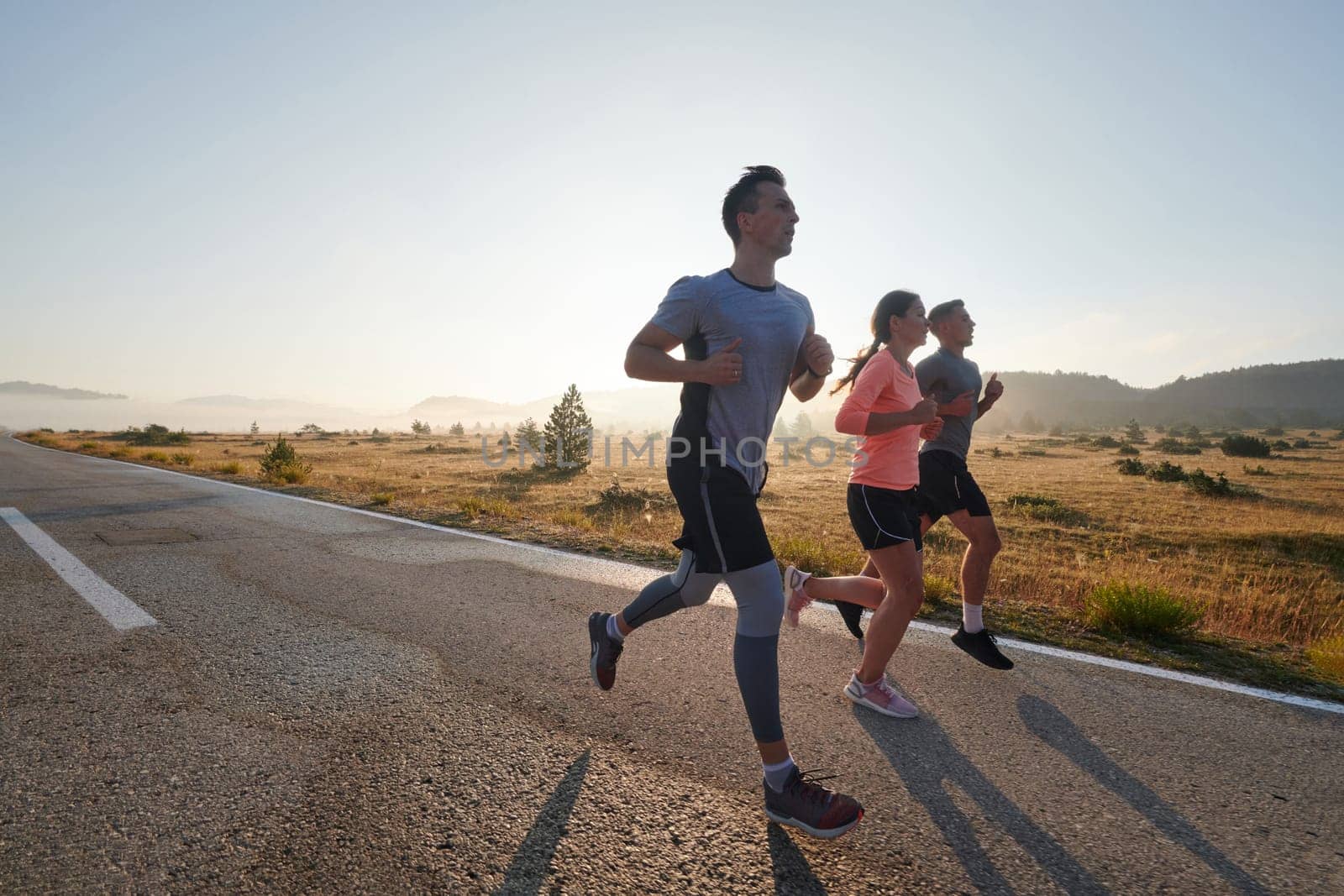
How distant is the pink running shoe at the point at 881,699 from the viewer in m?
2.98

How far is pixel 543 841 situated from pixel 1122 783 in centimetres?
214

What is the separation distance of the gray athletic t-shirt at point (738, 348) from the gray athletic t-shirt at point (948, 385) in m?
2.03

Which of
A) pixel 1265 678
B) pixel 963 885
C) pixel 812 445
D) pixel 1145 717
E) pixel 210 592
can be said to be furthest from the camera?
pixel 812 445

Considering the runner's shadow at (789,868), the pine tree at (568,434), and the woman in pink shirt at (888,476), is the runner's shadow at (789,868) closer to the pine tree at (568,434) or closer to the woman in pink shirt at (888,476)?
the woman in pink shirt at (888,476)

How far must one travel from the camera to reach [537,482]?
2509cm

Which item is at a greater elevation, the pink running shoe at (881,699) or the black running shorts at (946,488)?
the black running shorts at (946,488)

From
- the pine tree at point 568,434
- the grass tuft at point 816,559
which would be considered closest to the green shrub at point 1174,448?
the pine tree at point 568,434

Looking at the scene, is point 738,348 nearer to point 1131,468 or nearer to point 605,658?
point 605,658

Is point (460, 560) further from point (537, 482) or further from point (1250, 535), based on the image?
point (537, 482)

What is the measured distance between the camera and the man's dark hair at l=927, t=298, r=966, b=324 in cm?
416

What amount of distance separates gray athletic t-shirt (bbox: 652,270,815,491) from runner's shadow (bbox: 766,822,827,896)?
115 cm

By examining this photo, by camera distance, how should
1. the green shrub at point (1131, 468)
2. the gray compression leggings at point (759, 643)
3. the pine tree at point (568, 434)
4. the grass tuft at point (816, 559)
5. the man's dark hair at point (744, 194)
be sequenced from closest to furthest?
1. the gray compression leggings at point (759, 643)
2. the man's dark hair at point (744, 194)
3. the grass tuft at point (816, 559)
4. the green shrub at point (1131, 468)
5. the pine tree at point (568, 434)

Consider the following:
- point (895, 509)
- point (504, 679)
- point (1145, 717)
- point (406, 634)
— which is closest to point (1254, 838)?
point (1145, 717)

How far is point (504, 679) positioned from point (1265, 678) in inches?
163
